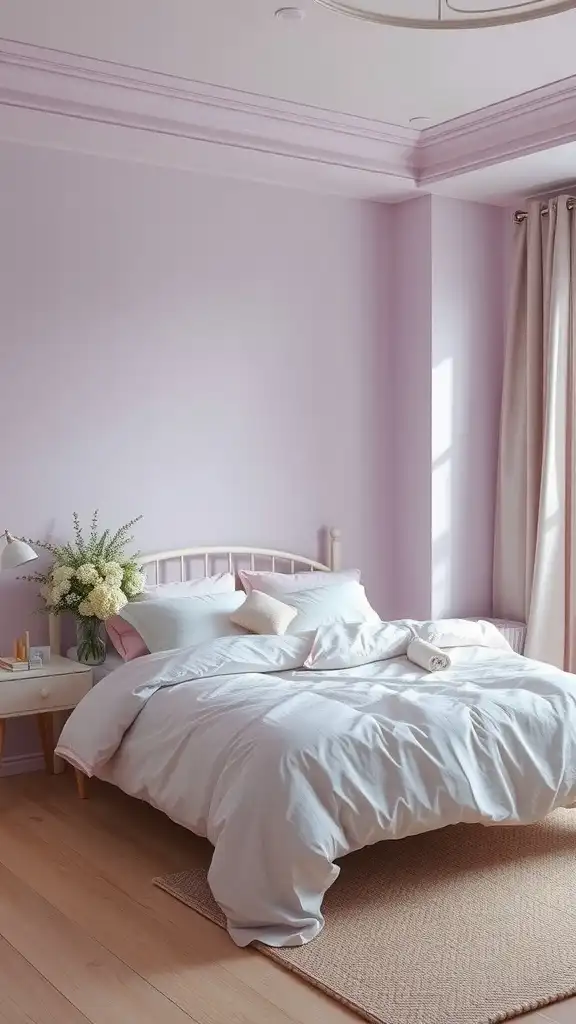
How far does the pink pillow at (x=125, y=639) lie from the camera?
16.1ft

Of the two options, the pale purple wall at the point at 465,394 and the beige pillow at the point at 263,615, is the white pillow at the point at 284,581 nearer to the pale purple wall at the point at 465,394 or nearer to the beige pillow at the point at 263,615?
the beige pillow at the point at 263,615

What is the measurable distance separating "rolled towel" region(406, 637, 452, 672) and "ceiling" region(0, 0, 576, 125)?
90.9 inches

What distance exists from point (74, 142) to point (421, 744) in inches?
118

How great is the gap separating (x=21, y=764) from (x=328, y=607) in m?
1.53

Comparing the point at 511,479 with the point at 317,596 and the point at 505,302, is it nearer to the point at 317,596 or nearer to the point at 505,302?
the point at 505,302

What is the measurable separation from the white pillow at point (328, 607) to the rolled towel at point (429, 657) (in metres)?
0.34

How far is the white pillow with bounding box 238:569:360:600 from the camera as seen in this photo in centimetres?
543

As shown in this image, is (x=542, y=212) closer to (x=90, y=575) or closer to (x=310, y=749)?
(x=90, y=575)

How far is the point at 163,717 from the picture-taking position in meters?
4.16

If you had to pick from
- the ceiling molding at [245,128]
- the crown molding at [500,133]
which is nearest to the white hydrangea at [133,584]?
the ceiling molding at [245,128]

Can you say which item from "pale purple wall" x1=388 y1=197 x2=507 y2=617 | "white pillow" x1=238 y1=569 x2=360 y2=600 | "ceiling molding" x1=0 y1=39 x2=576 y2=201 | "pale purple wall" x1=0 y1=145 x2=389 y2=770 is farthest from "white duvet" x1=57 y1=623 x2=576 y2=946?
"ceiling molding" x1=0 y1=39 x2=576 y2=201

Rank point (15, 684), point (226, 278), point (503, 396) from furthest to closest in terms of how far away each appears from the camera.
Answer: point (503, 396)
point (226, 278)
point (15, 684)

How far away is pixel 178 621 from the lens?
484 cm

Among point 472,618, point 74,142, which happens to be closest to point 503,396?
point 472,618
